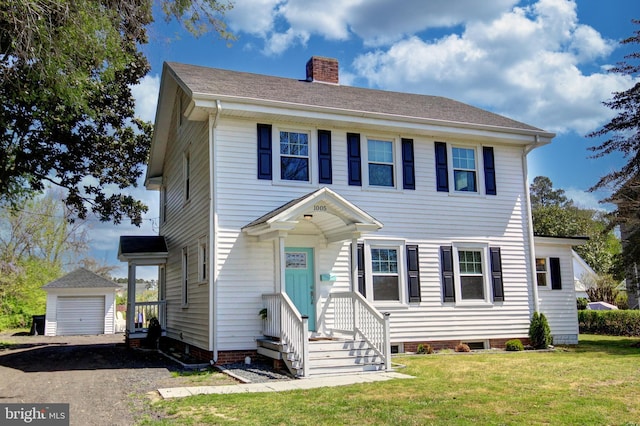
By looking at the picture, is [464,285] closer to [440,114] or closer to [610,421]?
[440,114]

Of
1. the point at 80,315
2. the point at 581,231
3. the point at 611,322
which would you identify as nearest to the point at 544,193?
the point at 581,231

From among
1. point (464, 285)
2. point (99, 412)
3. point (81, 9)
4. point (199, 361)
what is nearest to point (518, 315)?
point (464, 285)

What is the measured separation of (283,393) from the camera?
28.5 ft

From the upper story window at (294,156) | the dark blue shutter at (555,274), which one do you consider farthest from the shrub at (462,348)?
the upper story window at (294,156)

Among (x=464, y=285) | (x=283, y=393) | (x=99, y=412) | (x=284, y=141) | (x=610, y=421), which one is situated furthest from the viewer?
(x=464, y=285)

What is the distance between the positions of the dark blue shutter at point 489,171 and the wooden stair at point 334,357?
20.7 ft

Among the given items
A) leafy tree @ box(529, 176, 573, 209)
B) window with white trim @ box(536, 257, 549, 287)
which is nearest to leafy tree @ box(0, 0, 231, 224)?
window with white trim @ box(536, 257, 549, 287)

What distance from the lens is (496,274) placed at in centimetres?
1491

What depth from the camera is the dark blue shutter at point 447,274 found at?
14.4 meters

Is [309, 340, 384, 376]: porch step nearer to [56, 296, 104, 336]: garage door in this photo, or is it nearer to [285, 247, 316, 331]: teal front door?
[285, 247, 316, 331]: teal front door

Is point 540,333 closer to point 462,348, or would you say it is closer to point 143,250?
point 462,348

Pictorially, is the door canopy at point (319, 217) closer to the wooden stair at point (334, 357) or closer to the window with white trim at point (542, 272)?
the wooden stair at point (334, 357)

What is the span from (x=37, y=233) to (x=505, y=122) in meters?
32.3

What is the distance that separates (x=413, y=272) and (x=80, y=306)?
20950 millimetres
